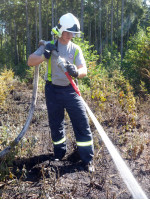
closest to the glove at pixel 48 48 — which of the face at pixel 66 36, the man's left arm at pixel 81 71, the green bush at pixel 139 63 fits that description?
the face at pixel 66 36

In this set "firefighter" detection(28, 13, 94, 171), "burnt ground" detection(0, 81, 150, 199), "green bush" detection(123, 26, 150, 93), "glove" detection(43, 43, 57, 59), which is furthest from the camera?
"green bush" detection(123, 26, 150, 93)

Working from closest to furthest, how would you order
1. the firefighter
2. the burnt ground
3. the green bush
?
the burnt ground < the firefighter < the green bush

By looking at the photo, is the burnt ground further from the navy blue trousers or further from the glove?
the glove

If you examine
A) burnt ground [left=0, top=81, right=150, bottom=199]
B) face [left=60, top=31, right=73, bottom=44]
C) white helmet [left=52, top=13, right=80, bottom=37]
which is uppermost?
white helmet [left=52, top=13, right=80, bottom=37]

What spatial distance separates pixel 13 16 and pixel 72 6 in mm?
7152

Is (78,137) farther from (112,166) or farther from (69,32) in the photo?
(69,32)

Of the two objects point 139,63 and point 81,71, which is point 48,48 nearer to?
point 81,71

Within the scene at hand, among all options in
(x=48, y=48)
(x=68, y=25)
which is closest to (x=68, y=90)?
(x=48, y=48)

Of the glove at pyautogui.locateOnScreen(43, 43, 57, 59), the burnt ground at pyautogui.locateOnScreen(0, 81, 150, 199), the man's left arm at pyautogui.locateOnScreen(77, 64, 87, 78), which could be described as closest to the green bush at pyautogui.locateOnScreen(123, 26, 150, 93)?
the burnt ground at pyautogui.locateOnScreen(0, 81, 150, 199)

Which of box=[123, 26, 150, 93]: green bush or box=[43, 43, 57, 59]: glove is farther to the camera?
box=[123, 26, 150, 93]: green bush

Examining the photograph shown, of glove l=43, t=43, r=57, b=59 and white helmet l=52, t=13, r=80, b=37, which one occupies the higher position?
A: white helmet l=52, t=13, r=80, b=37

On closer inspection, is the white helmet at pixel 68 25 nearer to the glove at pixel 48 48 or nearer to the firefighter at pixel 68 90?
the firefighter at pixel 68 90

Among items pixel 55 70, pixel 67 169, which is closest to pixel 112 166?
pixel 67 169

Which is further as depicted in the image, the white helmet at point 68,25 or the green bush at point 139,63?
the green bush at point 139,63
